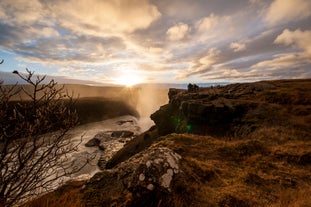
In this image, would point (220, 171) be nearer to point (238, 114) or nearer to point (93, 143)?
point (238, 114)

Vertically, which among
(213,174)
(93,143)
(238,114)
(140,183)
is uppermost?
(140,183)

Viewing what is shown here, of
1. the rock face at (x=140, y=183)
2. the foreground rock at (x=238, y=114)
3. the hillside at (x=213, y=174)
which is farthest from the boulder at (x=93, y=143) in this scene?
the rock face at (x=140, y=183)

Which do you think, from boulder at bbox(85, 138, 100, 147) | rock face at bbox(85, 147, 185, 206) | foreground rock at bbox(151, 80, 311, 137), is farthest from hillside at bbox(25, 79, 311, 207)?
boulder at bbox(85, 138, 100, 147)

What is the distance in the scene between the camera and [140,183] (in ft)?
28.5

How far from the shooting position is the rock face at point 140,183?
839cm

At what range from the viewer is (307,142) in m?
18.3

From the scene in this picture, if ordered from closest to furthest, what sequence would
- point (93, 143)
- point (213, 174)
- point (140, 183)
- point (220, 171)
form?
point (140, 183) < point (213, 174) < point (220, 171) < point (93, 143)

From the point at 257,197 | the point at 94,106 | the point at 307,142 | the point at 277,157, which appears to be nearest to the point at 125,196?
the point at 257,197

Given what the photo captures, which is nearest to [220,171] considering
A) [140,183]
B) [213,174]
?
[213,174]

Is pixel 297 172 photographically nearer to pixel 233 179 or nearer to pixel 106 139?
pixel 233 179

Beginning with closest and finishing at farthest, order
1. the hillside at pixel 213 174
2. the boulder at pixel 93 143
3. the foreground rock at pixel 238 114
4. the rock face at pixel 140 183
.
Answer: the rock face at pixel 140 183, the hillside at pixel 213 174, the foreground rock at pixel 238 114, the boulder at pixel 93 143

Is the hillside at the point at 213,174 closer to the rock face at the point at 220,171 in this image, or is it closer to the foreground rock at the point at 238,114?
the rock face at the point at 220,171

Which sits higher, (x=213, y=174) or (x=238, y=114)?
(x=213, y=174)

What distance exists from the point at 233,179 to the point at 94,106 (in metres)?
125
